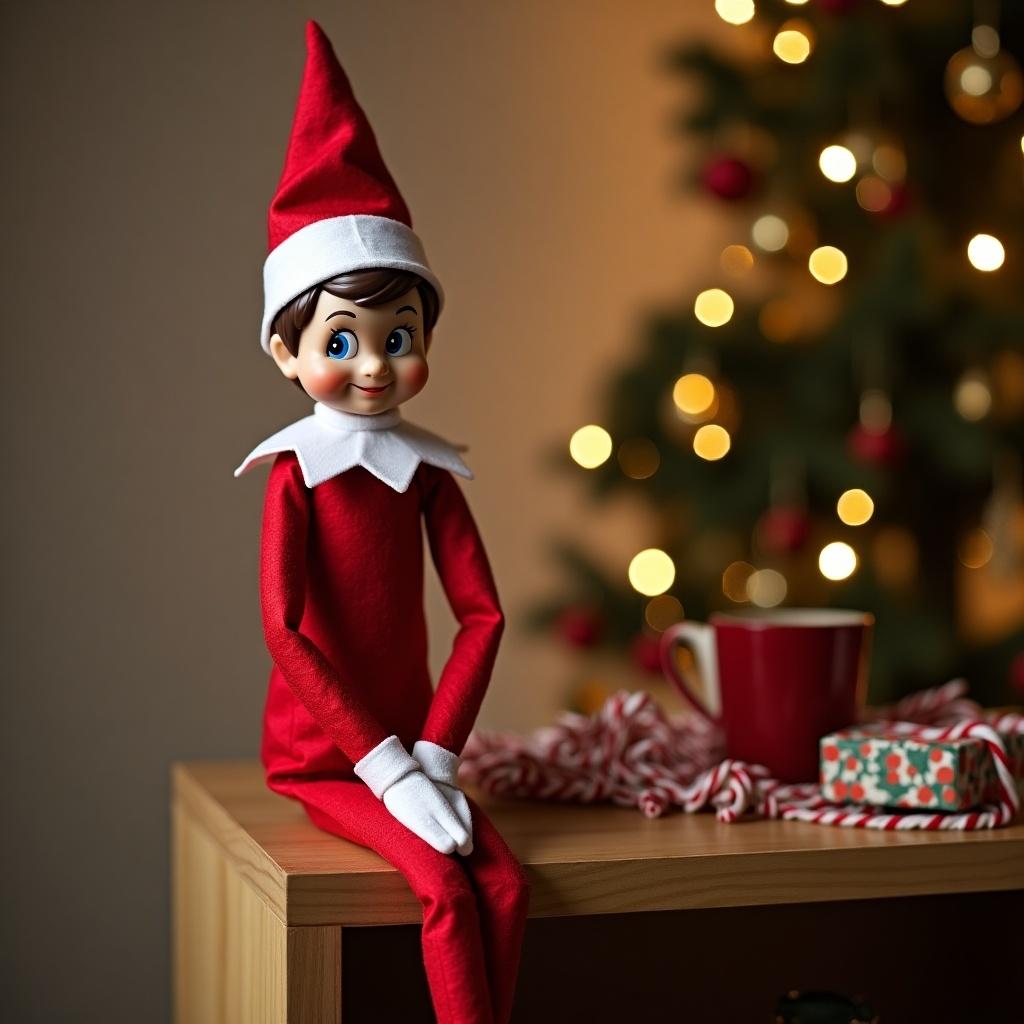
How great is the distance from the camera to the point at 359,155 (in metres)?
0.78

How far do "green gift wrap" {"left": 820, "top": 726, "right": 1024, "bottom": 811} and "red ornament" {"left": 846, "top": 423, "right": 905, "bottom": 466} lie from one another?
2.67 feet

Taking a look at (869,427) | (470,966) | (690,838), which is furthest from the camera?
(869,427)

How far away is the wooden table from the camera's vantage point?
0.65m

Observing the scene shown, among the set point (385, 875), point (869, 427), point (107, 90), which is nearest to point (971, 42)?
point (869, 427)

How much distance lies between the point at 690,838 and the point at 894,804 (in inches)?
5.2

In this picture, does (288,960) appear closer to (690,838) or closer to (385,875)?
(385,875)

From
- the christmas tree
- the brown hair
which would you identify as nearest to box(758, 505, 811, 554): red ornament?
the christmas tree

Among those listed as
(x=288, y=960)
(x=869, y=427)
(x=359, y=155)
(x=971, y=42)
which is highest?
(x=971, y=42)

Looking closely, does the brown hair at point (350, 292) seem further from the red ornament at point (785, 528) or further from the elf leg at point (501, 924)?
the red ornament at point (785, 528)

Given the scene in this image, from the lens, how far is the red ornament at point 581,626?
5.54ft

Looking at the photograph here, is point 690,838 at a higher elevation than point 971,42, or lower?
lower

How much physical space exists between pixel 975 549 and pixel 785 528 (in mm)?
284

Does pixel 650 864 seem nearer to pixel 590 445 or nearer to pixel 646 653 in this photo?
pixel 646 653

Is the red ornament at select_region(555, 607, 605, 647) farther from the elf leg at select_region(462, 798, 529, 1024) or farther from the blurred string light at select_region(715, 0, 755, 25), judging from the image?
the elf leg at select_region(462, 798, 529, 1024)
